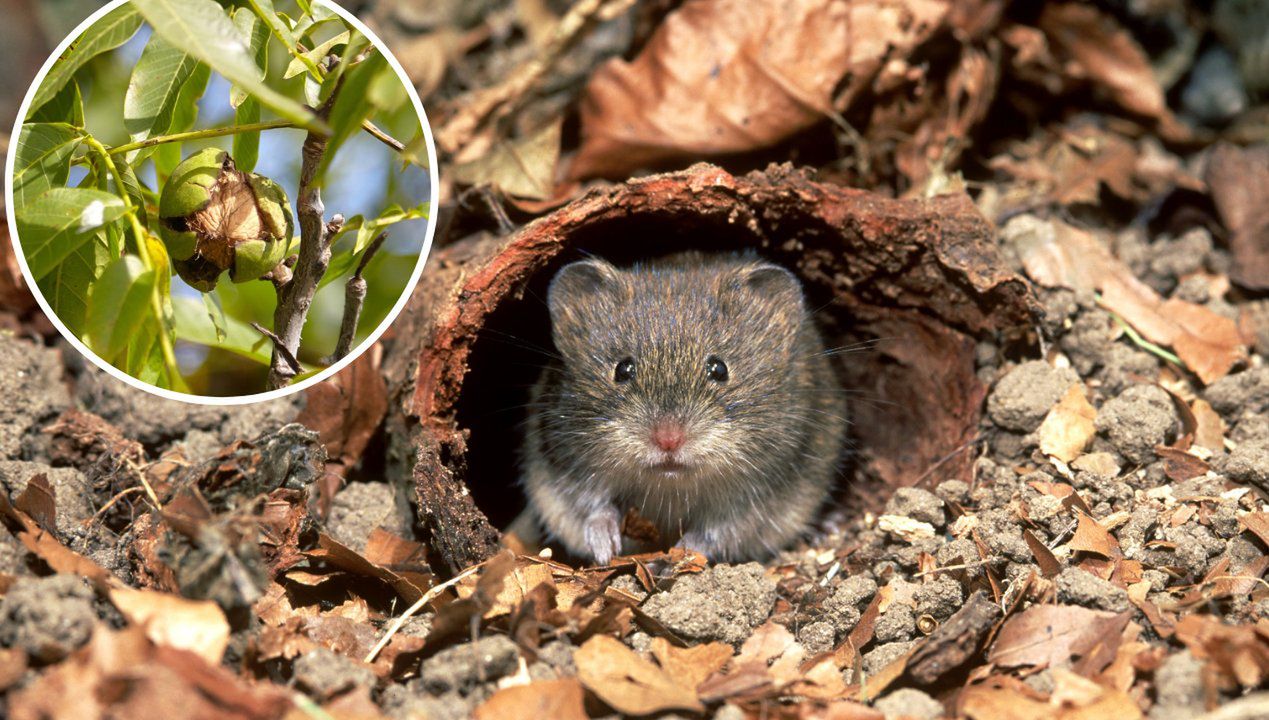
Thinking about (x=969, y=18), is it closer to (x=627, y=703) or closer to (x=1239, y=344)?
(x=1239, y=344)

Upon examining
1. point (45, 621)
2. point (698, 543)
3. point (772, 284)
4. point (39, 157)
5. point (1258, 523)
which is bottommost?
point (698, 543)

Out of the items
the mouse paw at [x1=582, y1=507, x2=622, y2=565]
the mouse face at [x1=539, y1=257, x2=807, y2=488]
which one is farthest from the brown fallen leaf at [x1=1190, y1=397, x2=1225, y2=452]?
the mouse paw at [x1=582, y1=507, x2=622, y2=565]

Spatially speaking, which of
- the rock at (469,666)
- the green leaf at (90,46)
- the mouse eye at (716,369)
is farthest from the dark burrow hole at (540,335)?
the green leaf at (90,46)

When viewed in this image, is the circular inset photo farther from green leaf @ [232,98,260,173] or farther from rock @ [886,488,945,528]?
rock @ [886,488,945,528]

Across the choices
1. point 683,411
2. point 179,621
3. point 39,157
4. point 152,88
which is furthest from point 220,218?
point 683,411

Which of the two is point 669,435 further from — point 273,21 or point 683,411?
point 273,21

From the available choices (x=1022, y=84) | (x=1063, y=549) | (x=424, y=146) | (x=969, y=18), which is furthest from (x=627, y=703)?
(x=1022, y=84)

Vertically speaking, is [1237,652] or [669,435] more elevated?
[669,435]
